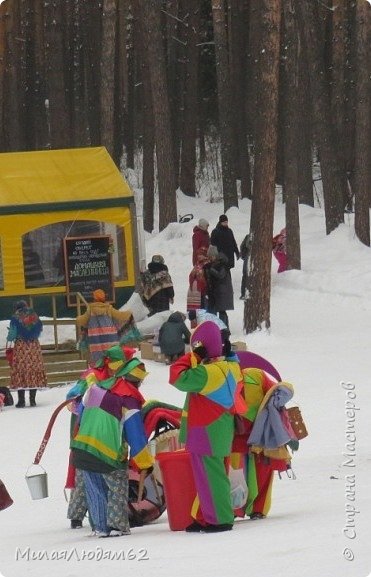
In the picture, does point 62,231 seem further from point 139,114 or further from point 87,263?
point 139,114

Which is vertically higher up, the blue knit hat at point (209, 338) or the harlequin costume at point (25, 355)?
the blue knit hat at point (209, 338)

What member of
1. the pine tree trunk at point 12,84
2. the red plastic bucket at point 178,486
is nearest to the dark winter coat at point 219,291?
the red plastic bucket at point 178,486

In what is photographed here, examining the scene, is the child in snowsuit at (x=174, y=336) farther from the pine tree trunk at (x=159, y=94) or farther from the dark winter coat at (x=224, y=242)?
the pine tree trunk at (x=159, y=94)

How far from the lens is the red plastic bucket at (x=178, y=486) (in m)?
9.53

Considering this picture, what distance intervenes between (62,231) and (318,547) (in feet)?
53.4

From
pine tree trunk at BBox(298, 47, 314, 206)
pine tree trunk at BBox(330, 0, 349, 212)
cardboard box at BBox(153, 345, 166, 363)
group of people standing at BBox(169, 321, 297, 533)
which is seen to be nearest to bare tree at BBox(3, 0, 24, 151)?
pine tree trunk at BBox(298, 47, 314, 206)

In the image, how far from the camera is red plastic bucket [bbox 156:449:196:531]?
9531 mm

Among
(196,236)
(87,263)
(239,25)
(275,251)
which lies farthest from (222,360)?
(239,25)

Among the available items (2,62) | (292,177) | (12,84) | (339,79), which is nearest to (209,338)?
(292,177)

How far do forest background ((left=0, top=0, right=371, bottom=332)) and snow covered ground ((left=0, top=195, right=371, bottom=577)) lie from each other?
1287mm

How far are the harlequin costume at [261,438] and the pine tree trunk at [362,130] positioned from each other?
18976 millimetres

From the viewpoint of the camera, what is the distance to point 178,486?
31.3 feet

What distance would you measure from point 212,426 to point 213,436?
63 millimetres

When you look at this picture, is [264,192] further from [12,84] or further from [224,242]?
[12,84]
